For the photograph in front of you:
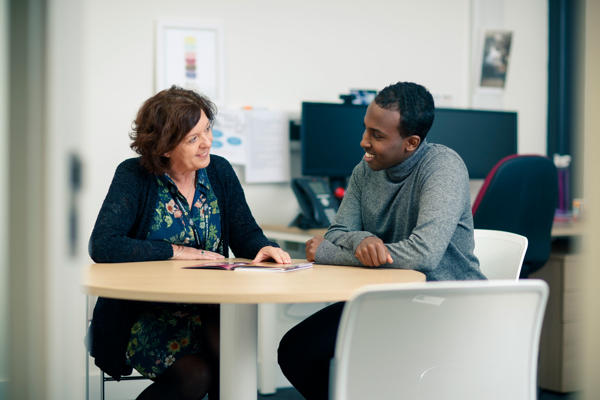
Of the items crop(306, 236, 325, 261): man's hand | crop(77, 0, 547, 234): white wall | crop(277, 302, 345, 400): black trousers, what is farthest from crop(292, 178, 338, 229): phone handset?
crop(277, 302, 345, 400): black trousers

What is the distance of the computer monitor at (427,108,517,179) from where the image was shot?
3.29 metres

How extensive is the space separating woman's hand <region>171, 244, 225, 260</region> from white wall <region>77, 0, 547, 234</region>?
0.96 meters

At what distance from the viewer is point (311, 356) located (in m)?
1.69

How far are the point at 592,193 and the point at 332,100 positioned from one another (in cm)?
292

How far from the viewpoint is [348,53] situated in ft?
11.0

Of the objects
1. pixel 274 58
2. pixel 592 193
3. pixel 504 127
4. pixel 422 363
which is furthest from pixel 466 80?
pixel 592 193

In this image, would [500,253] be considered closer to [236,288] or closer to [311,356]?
[311,356]

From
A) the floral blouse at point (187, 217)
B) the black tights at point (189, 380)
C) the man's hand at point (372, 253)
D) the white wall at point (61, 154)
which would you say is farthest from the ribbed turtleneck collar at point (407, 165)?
the white wall at point (61, 154)

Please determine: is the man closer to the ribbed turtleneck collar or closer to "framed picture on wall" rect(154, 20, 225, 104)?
the ribbed turtleneck collar

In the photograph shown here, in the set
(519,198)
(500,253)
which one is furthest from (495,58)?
(500,253)

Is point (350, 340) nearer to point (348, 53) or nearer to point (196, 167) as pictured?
point (196, 167)

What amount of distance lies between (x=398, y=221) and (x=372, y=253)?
205 millimetres

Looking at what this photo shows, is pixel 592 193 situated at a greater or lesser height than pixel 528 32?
lesser

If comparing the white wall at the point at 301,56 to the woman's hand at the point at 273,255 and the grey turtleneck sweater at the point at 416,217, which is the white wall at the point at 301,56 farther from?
the grey turtleneck sweater at the point at 416,217
